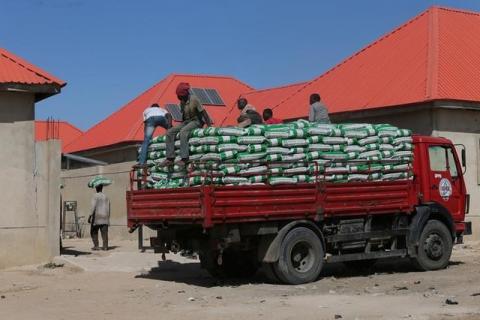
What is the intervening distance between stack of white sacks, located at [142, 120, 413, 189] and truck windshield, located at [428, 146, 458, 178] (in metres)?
0.59

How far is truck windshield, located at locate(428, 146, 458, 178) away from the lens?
1386cm

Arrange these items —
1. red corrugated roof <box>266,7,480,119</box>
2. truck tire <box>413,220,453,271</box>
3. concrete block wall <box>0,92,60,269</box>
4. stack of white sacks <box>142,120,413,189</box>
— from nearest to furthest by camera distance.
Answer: stack of white sacks <box>142,120,413,189</box>
truck tire <box>413,220,453,271</box>
concrete block wall <box>0,92,60,269</box>
red corrugated roof <box>266,7,480,119</box>

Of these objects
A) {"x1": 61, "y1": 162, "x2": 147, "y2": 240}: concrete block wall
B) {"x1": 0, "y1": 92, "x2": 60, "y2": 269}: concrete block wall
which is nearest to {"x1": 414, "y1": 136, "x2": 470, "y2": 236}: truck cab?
{"x1": 0, "y1": 92, "x2": 60, "y2": 269}: concrete block wall

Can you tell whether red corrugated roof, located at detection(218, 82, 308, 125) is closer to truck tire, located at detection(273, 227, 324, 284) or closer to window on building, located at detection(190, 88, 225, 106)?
window on building, located at detection(190, 88, 225, 106)

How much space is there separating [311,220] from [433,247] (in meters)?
2.84

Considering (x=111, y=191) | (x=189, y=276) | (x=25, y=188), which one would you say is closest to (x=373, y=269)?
(x=189, y=276)

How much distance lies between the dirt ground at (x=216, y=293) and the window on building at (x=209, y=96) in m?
19.4

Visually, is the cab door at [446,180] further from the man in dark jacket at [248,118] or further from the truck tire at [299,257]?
the man in dark jacket at [248,118]

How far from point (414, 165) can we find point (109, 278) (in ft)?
20.2

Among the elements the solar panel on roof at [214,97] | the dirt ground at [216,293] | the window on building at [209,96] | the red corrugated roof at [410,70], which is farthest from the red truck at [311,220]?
the solar panel on roof at [214,97]

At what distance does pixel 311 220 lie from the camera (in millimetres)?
12289

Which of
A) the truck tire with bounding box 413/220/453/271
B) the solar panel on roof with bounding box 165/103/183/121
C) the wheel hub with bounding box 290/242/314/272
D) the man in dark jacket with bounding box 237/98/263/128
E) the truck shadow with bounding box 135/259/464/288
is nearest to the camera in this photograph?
the wheel hub with bounding box 290/242/314/272

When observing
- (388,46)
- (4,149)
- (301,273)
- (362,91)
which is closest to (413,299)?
(301,273)

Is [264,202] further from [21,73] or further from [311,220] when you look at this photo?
[21,73]
